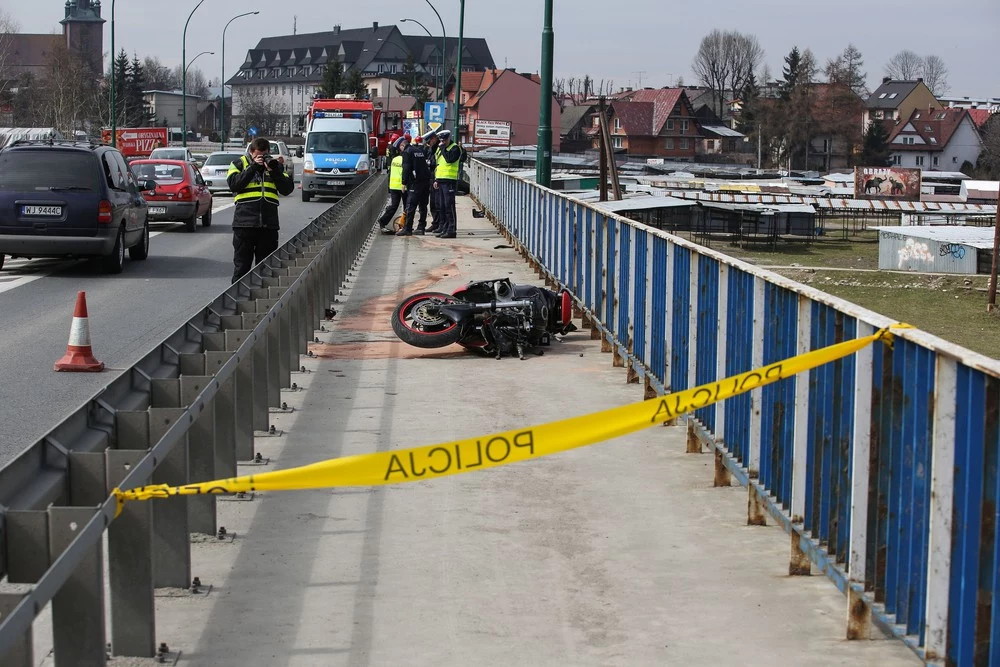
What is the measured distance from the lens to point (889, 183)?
74625mm

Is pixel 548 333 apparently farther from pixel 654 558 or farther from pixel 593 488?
pixel 654 558

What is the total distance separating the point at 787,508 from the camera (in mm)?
6340

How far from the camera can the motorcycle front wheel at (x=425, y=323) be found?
42.2 ft

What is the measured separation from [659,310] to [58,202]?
40.0ft

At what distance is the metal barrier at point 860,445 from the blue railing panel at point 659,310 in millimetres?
166

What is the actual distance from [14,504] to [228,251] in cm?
2120

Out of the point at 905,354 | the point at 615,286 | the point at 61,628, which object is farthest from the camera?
the point at 615,286

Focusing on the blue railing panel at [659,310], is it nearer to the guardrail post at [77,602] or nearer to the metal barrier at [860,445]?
the metal barrier at [860,445]

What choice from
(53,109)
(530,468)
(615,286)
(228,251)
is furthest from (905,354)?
(53,109)

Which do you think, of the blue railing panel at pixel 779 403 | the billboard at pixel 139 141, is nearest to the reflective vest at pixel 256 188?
the blue railing panel at pixel 779 403

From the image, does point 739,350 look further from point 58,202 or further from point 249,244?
point 58,202

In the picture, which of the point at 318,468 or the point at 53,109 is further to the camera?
the point at 53,109

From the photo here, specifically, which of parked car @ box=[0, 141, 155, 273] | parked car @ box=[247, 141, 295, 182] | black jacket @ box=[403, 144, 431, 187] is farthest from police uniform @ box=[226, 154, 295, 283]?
black jacket @ box=[403, 144, 431, 187]

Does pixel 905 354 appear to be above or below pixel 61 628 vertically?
above
